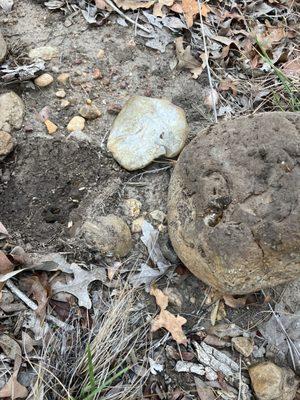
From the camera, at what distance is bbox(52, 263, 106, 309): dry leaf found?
2.59 metres

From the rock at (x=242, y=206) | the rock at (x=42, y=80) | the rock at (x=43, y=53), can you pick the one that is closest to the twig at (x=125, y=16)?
the rock at (x=43, y=53)

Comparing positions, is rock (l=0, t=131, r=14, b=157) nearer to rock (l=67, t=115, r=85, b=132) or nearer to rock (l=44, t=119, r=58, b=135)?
rock (l=44, t=119, r=58, b=135)

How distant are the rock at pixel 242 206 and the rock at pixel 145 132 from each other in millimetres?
394

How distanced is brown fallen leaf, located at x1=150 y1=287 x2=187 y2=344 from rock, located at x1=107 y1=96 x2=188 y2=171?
2.70ft

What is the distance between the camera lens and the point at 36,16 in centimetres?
349

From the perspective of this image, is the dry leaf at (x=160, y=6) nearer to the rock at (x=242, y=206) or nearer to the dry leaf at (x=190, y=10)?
the dry leaf at (x=190, y=10)

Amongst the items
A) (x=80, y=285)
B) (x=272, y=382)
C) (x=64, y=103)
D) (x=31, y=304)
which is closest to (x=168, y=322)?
(x=80, y=285)

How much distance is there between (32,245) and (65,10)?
1.78 metres

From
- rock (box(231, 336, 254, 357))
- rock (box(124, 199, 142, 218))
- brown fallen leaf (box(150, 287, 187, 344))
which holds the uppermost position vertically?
rock (box(124, 199, 142, 218))

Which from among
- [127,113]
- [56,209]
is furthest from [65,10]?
[56,209]

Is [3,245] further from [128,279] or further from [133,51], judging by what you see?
[133,51]

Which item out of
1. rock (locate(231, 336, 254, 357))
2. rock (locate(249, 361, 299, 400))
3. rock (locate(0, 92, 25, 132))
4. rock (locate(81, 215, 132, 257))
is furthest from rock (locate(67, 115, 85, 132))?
rock (locate(249, 361, 299, 400))

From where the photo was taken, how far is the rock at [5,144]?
2893mm

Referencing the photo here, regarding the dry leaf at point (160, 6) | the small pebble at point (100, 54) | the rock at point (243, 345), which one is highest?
the dry leaf at point (160, 6)
